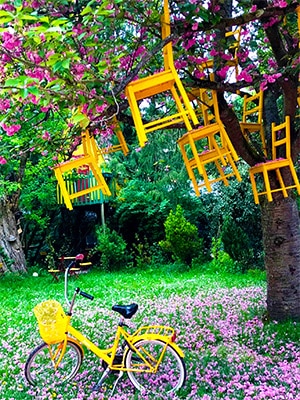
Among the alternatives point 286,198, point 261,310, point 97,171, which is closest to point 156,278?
point 261,310

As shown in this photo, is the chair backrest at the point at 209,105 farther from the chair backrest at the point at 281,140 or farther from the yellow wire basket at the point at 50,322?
the yellow wire basket at the point at 50,322

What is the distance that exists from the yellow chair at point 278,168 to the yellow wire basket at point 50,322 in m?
2.44

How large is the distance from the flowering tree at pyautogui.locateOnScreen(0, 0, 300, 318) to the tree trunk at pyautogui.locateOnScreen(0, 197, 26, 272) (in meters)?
6.51

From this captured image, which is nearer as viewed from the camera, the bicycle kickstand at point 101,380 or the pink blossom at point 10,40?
the pink blossom at point 10,40

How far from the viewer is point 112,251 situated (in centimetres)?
1170

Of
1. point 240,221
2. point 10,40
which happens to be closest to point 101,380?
point 10,40

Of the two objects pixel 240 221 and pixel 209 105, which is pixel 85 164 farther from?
pixel 240 221

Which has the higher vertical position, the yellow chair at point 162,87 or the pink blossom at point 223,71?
the pink blossom at point 223,71

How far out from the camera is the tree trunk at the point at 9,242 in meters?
10.9

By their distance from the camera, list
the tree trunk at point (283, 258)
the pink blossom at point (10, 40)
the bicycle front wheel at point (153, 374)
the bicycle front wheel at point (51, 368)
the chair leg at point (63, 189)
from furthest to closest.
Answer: the tree trunk at point (283, 258) → the chair leg at point (63, 189) → the bicycle front wheel at point (51, 368) → the bicycle front wheel at point (153, 374) → the pink blossom at point (10, 40)

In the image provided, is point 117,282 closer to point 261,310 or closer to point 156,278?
→ point 156,278

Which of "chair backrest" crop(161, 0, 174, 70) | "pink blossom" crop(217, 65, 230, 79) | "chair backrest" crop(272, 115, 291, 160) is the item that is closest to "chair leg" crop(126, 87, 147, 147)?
"chair backrest" crop(161, 0, 174, 70)

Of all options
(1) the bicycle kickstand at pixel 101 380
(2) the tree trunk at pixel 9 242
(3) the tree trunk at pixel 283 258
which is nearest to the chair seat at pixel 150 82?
(1) the bicycle kickstand at pixel 101 380

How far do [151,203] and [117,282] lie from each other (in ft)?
13.3
